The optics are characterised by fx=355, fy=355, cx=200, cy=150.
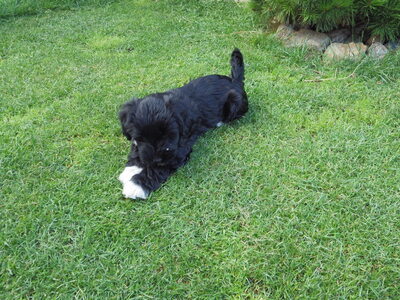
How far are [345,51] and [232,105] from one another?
2.40 meters

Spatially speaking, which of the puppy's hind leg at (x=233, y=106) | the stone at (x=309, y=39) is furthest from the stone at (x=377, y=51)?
the puppy's hind leg at (x=233, y=106)

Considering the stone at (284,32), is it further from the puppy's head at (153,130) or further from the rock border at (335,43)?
the puppy's head at (153,130)

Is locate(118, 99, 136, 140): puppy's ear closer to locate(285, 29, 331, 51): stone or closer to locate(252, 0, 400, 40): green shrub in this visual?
locate(252, 0, 400, 40): green shrub

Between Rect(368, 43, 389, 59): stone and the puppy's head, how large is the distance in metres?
3.54

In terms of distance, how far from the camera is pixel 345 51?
5.07 meters

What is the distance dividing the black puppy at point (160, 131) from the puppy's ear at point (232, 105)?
12 cm

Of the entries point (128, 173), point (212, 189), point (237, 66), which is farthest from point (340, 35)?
point (128, 173)

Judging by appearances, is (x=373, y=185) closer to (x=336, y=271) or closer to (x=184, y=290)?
(x=336, y=271)

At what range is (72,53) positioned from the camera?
5426 millimetres

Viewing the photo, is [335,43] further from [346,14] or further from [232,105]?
[232,105]

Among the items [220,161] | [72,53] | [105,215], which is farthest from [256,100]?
[72,53]

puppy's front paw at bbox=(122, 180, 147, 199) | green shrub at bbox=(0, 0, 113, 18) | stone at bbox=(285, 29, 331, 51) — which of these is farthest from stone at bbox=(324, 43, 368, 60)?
green shrub at bbox=(0, 0, 113, 18)

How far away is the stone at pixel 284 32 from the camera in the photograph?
5.64 metres

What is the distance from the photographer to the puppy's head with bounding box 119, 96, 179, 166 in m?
2.74
